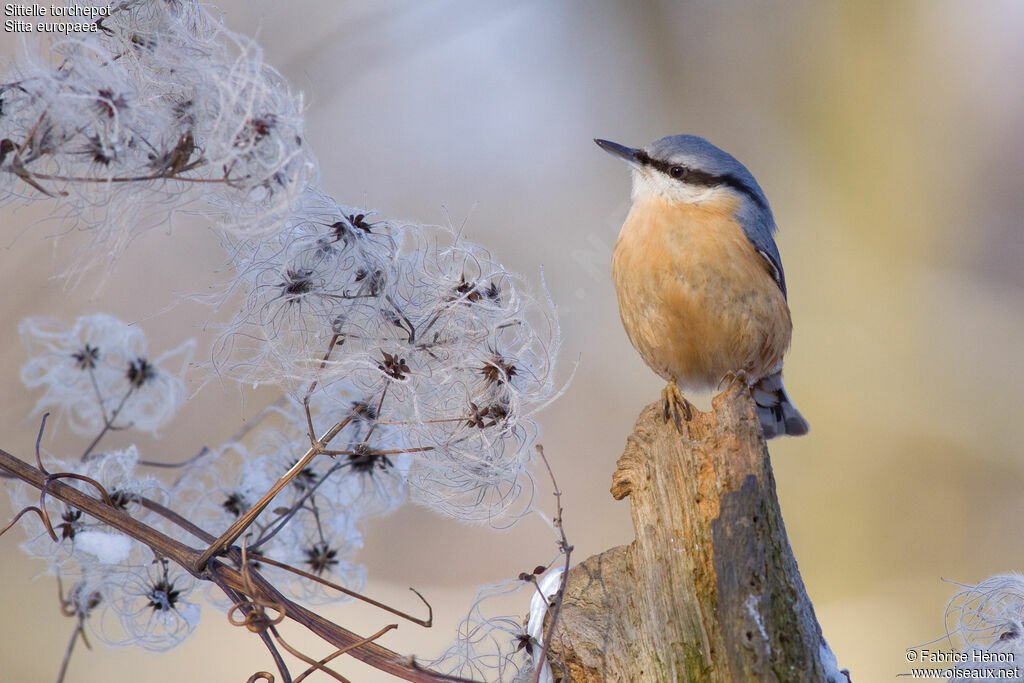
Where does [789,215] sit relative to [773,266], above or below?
above

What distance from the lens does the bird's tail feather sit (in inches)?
104

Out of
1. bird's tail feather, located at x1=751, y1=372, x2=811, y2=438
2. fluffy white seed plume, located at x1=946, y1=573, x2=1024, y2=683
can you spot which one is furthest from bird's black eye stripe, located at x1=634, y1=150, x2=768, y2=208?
fluffy white seed plume, located at x1=946, y1=573, x2=1024, y2=683

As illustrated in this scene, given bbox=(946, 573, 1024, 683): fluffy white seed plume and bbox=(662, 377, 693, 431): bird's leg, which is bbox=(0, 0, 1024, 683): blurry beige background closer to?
bbox=(662, 377, 693, 431): bird's leg

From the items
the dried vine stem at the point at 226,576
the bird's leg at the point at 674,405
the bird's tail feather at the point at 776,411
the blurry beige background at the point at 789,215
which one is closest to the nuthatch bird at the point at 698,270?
the bird's tail feather at the point at 776,411

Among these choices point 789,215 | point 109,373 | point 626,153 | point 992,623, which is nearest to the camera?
point 992,623

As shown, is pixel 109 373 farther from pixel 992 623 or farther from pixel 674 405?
pixel 992 623

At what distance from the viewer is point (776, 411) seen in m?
2.68

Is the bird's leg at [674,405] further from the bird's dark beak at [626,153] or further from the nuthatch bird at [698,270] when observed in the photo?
the bird's dark beak at [626,153]

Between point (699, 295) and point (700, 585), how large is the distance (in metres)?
0.94

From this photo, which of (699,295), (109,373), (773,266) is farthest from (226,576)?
(773,266)

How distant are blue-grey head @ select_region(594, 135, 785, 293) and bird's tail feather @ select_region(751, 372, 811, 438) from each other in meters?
0.40

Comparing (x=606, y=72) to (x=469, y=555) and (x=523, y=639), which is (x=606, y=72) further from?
(x=523, y=639)

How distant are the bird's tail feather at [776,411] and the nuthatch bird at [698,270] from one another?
18 cm

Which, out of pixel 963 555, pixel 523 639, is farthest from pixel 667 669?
pixel 963 555
